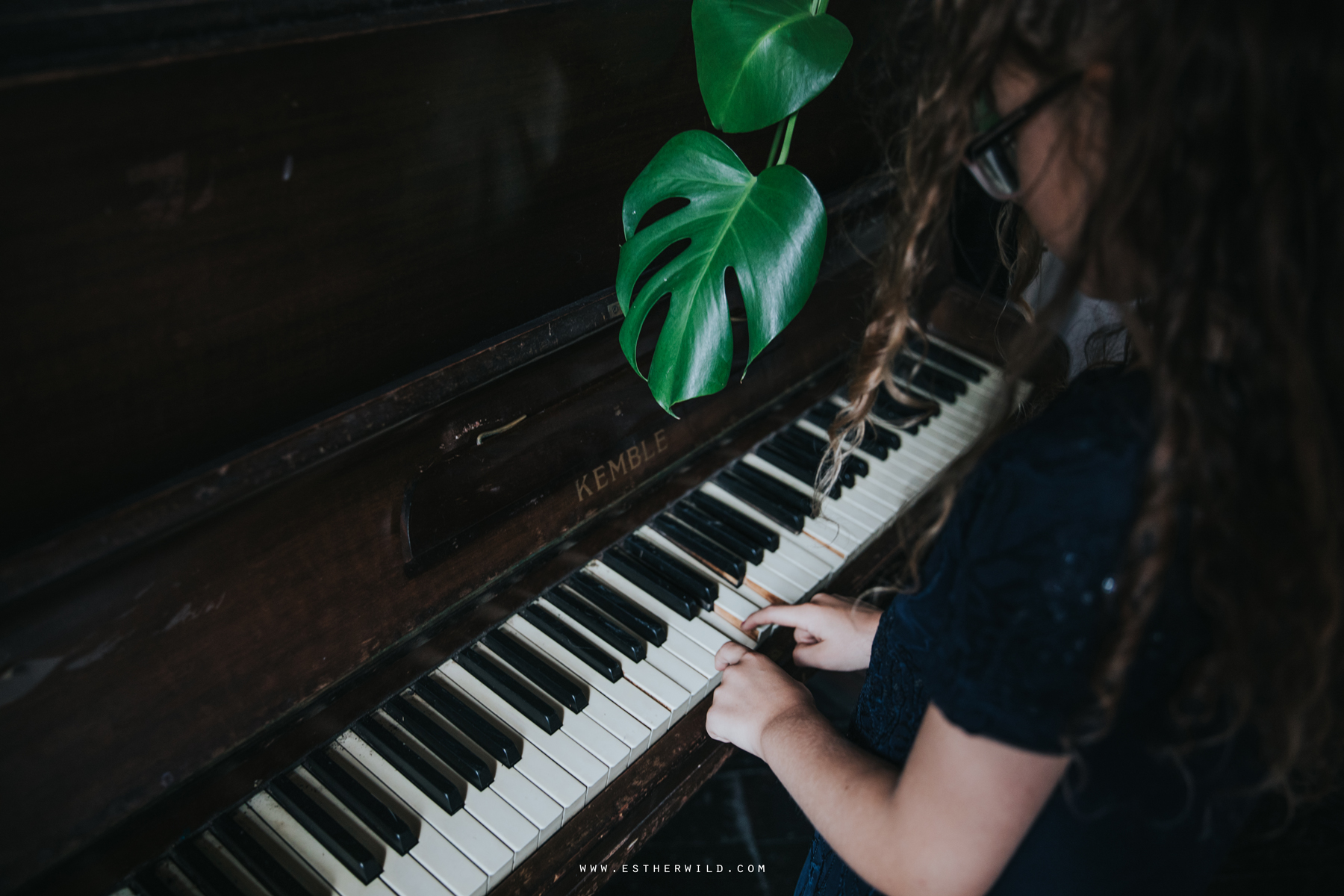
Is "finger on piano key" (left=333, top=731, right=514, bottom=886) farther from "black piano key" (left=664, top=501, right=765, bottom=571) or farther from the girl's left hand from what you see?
"black piano key" (left=664, top=501, right=765, bottom=571)

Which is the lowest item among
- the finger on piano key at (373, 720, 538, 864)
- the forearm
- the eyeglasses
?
the finger on piano key at (373, 720, 538, 864)

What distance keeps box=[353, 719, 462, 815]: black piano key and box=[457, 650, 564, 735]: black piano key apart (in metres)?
0.13

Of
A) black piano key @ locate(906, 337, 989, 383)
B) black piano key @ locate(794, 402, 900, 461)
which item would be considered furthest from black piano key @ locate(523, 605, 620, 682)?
black piano key @ locate(906, 337, 989, 383)

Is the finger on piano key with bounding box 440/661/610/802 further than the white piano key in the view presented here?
Yes

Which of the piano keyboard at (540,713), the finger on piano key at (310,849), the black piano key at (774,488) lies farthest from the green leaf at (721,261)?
the finger on piano key at (310,849)

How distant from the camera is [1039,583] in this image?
0.68m

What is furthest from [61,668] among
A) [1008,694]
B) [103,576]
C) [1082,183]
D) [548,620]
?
[1082,183]

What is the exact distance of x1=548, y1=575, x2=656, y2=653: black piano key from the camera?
3.95ft

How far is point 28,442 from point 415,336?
1.42 ft

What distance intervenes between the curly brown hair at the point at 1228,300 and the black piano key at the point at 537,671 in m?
0.65

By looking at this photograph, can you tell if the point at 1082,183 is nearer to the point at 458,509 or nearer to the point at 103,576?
the point at 458,509

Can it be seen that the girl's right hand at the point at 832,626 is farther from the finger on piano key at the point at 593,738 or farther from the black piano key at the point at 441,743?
the black piano key at the point at 441,743

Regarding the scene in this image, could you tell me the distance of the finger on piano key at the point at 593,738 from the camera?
42.6 inches

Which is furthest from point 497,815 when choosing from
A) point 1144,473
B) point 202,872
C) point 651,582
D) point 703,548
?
point 1144,473
